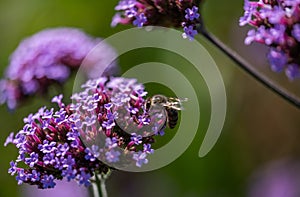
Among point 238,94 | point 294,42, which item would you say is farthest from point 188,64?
point 294,42

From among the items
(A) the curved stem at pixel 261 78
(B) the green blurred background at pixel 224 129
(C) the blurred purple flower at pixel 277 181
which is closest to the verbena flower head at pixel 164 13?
(A) the curved stem at pixel 261 78

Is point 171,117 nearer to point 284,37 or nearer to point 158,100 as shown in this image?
point 158,100

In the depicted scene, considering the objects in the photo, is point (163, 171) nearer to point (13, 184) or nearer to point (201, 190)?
point (201, 190)

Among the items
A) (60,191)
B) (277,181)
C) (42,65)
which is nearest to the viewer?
(42,65)

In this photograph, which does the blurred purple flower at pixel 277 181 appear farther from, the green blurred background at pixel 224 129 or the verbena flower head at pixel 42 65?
the verbena flower head at pixel 42 65

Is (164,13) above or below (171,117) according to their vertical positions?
above

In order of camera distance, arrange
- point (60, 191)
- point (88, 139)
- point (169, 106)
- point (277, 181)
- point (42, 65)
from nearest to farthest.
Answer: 1. point (88, 139)
2. point (169, 106)
3. point (42, 65)
4. point (277, 181)
5. point (60, 191)

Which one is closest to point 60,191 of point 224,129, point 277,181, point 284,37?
point 224,129
